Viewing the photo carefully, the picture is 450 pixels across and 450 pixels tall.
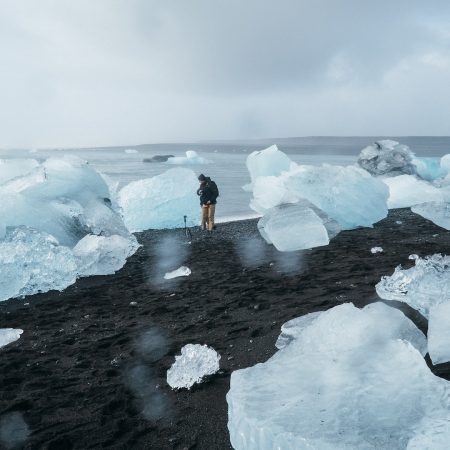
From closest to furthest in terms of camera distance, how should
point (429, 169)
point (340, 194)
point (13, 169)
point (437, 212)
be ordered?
1. point (437, 212)
2. point (340, 194)
3. point (13, 169)
4. point (429, 169)

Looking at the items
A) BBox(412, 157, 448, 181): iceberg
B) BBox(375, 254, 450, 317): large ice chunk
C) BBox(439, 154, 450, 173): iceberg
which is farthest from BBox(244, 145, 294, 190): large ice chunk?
BBox(375, 254, 450, 317): large ice chunk

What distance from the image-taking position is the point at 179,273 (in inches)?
280

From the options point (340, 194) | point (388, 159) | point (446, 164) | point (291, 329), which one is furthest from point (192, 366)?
point (446, 164)

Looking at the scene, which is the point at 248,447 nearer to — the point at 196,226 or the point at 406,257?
the point at 406,257

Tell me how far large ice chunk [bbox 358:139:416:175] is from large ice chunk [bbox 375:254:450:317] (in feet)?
42.5

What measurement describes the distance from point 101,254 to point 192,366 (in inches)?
182

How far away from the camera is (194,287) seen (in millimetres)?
6273

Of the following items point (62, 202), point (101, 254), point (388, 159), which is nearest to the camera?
point (101, 254)

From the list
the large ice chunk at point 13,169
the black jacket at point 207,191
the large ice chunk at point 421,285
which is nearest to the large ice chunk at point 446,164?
the black jacket at point 207,191

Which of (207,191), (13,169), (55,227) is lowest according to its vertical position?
(55,227)

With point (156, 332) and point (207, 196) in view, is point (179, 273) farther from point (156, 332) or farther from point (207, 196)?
point (207, 196)

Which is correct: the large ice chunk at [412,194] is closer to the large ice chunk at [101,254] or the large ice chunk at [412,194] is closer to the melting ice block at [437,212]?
the melting ice block at [437,212]

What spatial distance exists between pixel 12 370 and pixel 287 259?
461cm

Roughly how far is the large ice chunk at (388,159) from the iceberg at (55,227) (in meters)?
10.6
